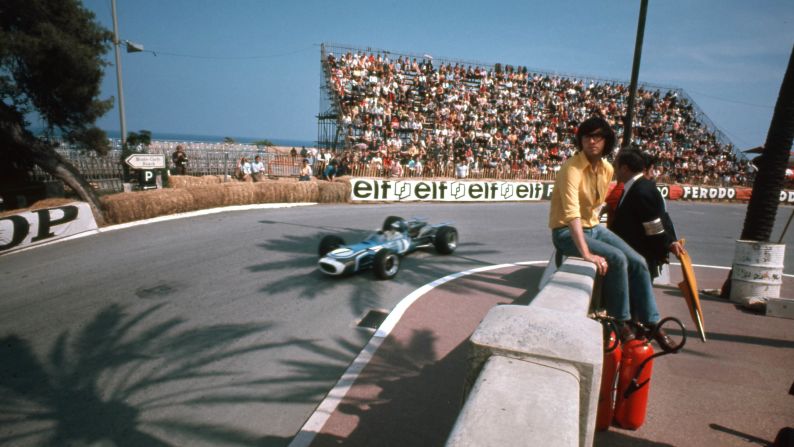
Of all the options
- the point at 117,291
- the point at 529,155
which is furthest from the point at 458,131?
the point at 117,291

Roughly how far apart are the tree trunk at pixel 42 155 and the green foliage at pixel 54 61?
8.6 inches

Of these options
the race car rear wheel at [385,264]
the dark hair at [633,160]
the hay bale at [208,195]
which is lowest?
the race car rear wheel at [385,264]

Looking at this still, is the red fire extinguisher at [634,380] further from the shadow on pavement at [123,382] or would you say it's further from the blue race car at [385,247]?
the blue race car at [385,247]

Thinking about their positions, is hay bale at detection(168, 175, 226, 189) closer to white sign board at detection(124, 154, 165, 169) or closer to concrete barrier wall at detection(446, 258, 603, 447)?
white sign board at detection(124, 154, 165, 169)

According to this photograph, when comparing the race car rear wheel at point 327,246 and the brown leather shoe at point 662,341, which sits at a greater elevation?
the brown leather shoe at point 662,341

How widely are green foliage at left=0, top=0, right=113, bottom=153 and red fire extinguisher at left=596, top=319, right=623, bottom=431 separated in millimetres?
14335

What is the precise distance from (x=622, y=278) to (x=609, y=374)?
0.69m

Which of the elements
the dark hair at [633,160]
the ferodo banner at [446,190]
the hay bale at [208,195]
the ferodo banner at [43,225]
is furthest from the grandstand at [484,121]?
the dark hair at [633,160]

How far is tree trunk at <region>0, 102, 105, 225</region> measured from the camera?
1080 centimetres

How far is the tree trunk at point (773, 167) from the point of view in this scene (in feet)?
19.5

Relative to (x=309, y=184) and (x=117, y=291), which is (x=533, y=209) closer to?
(x=309, y=184)

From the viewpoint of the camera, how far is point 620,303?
3051 millimetres

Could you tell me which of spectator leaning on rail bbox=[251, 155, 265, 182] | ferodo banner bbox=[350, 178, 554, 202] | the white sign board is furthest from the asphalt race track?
spectator leaning on rail bbox=[251, 155, 265, 182]

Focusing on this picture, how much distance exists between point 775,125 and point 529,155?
1942cm
